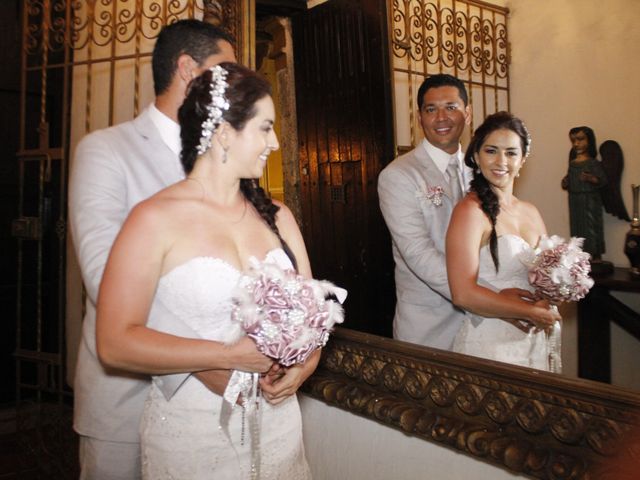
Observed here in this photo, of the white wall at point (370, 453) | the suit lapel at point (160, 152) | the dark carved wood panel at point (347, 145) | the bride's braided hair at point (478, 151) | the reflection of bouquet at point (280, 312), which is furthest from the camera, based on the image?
the dark carved wood panel at point (347, 145)

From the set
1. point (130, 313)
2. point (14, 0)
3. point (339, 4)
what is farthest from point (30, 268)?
point (130, 313)

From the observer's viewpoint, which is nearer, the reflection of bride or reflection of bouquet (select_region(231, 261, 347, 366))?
reflection of bouquet (select_region(231, 261, 347, 366))

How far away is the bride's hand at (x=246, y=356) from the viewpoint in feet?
3.58

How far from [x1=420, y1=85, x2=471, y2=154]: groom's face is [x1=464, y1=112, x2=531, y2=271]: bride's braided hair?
7 cm

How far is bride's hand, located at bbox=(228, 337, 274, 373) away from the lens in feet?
3.58

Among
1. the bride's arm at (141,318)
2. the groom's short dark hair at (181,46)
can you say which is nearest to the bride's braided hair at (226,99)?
the bride's arm at (141,318)

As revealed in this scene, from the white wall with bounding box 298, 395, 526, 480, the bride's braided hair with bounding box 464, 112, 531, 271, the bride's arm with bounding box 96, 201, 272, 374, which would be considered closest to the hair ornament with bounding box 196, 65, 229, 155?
the bride's arm with bounding box 96, 201, 272, 374

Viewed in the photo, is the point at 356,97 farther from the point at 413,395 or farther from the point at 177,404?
the point at 177,404

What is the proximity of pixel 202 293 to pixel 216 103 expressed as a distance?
39 cm

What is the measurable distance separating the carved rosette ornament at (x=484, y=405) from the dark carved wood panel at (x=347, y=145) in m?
0.15

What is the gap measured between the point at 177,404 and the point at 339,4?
9.70 feet

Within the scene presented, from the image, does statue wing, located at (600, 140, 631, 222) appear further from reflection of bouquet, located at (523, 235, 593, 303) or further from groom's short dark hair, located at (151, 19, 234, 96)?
groom's short dark hair, located at (151, 19, 234, 96)

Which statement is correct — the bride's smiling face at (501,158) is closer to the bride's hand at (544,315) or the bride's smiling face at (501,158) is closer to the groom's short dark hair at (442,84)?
the groom's short dark hair at (442,84)

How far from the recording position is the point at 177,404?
1.19 meters
